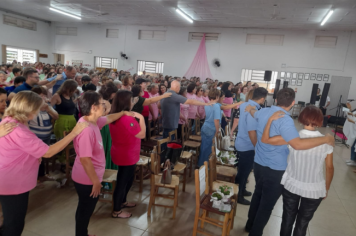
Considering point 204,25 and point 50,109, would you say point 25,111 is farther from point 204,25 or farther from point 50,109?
point 204,25

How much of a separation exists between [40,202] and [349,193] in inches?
176

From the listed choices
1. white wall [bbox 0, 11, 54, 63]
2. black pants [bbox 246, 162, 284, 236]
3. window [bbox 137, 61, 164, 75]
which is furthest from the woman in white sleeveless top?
white wall [bbox 0, 11, 54, 63]

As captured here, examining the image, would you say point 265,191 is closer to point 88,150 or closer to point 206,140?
point 88,150

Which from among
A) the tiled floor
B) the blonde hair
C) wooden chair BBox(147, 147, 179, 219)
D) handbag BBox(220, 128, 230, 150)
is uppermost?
the blonde hair

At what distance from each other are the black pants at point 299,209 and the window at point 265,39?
33.4ft

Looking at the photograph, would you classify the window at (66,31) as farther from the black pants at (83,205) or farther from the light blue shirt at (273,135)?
the light blue shirt at (273,135)

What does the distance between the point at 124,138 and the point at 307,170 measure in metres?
1.62

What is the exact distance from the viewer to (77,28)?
45.4ft

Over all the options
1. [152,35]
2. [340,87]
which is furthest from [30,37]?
[340,87]

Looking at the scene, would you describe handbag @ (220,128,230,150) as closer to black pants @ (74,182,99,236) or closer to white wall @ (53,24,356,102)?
black pants @ (74,182,99,236)

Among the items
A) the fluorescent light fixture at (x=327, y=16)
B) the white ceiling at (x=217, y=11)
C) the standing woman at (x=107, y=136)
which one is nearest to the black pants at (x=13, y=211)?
the standing woman at (x=107, y=136)

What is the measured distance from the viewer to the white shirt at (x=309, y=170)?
1754 mm

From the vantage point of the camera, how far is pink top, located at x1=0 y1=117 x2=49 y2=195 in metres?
1.44

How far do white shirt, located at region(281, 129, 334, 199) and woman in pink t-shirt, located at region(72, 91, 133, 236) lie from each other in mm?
1556
